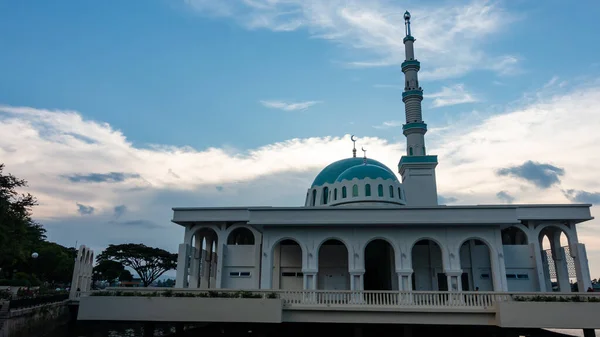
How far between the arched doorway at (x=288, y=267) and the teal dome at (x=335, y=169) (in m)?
8.63

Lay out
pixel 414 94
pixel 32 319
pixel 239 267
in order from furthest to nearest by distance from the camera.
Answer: pixel 414 94 < pixel 239 267 < pixel 32 319

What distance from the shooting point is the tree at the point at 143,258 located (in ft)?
176

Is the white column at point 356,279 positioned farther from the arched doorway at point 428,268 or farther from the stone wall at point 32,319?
the stone wall at point 32,319

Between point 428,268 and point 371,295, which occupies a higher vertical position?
point 428,268

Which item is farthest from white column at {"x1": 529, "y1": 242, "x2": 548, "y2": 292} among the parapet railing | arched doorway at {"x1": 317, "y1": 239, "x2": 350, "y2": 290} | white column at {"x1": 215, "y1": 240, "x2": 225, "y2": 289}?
white column at {"x1": 215, "y1": 240, "x2": 225, "y2": 289}

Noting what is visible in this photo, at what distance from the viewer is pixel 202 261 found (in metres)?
30.9

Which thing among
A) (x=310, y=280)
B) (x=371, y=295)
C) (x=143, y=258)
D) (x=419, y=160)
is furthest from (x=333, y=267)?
(x=143, y=258)

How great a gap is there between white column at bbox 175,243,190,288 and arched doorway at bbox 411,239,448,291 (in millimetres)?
14105

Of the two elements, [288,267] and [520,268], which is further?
[288,267]

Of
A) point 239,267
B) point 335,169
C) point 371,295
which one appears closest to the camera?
point 371,295

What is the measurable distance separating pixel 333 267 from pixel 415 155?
1292cm

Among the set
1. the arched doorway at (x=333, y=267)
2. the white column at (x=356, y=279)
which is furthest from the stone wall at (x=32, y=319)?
the white column at (x=356, y=279)

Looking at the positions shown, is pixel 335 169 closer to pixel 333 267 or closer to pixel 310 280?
pixel 333 267

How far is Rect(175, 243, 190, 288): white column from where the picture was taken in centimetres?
2633
